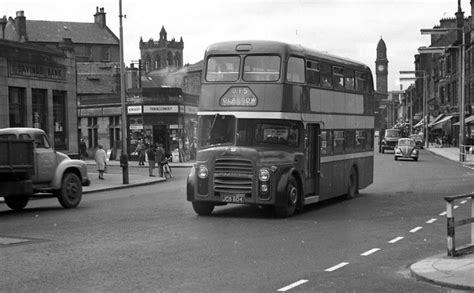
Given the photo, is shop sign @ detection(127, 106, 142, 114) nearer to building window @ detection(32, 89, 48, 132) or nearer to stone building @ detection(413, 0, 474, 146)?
building window @ detection(32, 89, 48, 132)

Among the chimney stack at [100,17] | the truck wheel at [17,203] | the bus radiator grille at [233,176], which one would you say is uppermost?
the chimney stack at [100,17]

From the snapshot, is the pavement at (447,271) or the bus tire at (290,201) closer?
the pavement at (447,271)

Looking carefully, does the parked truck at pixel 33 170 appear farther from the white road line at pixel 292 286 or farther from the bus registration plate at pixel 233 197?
the white road line at pixel 292 286

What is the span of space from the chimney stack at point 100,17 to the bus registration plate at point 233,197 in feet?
326

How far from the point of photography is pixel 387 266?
30.7 feet

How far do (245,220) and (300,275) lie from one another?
20.1 feet

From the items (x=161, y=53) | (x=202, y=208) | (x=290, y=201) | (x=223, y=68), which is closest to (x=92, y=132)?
(x=202, y=208)

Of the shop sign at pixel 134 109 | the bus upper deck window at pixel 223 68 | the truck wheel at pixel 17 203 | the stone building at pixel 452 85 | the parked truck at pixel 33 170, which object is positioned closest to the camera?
the bus upper deck window at pixel 223 68

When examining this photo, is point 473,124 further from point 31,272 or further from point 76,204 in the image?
point 31,272

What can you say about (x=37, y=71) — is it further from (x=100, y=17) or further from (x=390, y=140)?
(x=100, y=17)

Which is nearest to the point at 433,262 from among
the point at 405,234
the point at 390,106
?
the point at 405,234

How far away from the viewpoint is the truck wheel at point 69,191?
61.0 feet

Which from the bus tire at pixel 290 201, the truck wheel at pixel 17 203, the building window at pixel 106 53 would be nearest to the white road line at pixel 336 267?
the bus tire at pixel 290 201

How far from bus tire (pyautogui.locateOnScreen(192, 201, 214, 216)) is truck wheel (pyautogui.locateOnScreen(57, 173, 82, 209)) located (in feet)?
15.7
